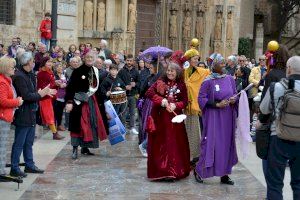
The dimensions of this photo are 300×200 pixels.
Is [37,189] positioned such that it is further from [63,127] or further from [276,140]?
[63,127]

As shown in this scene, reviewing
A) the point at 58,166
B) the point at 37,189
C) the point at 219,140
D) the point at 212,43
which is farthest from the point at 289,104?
the point at 212,43

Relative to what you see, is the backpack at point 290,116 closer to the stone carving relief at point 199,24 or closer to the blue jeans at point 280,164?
the blue jeans at point 280,164

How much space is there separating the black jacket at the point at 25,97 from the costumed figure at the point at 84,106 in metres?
1.82

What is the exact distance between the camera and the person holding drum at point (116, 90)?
44.9 ft

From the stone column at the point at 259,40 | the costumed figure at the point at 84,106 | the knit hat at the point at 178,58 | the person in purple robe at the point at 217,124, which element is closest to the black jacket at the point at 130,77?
the costumed figure at the point at 84,106

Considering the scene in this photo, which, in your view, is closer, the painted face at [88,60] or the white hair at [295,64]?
the white hair at [295,64]

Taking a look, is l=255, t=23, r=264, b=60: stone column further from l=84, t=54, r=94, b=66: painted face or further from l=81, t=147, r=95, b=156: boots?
l=84, t=54, r=94, b=66: painted face

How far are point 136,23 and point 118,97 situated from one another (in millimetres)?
12819

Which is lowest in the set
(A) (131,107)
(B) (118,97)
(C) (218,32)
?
(A) (131,107)

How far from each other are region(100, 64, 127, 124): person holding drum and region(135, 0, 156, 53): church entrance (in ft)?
40.0

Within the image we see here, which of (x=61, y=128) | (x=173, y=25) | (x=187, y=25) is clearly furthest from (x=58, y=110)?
(x=187, y=25)

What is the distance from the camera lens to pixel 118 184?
9008 millimetres

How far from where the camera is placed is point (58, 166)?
401 inches

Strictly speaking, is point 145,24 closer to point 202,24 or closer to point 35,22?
point 202,24
